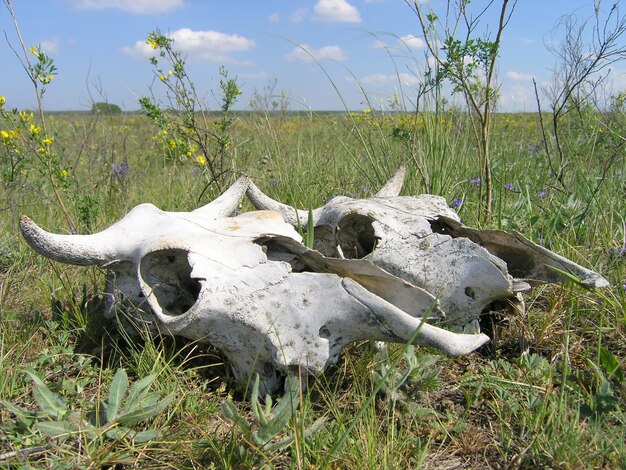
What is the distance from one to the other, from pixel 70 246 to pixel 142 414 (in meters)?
0.82

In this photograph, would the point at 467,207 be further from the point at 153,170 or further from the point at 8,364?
the point at 153,170

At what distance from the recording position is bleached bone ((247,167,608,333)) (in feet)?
7.10

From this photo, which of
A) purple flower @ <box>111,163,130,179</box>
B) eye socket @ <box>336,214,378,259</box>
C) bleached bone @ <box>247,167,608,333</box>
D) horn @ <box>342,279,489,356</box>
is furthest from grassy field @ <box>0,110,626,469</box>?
purple flower @ <box>111,163,130,179</box>

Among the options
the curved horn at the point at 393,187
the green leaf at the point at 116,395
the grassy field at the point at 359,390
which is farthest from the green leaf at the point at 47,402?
the curved horn at the point at 393,187

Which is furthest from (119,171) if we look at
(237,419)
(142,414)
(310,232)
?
(237,419)

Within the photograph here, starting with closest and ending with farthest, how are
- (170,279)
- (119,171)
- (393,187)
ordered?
(170,279) < (393,187) < (119,171)

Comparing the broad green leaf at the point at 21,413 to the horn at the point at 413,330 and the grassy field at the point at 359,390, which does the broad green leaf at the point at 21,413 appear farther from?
the horn at the point at 413,330

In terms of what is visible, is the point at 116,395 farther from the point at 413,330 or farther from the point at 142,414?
the point at 413,330

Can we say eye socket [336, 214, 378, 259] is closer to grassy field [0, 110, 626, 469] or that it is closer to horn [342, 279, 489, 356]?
grassy field [0, 110, 626, 469]

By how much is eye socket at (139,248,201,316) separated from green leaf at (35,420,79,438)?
2.04 feet

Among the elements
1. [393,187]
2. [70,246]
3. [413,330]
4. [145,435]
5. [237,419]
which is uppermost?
[393,187]

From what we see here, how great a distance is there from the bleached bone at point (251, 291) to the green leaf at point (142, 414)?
0.30m

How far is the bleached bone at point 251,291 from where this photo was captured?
1960 mm

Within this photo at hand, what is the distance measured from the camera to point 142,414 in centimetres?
185
